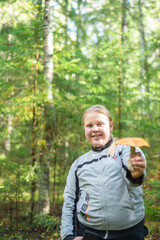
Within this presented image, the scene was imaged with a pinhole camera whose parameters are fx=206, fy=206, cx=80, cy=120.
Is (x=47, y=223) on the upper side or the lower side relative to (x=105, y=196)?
lower

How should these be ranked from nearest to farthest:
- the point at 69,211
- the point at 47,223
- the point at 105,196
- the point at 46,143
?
the point at 105,196
the point at 69,211
the point at 47,223
the point at 46,143

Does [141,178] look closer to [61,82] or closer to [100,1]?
[61,82]

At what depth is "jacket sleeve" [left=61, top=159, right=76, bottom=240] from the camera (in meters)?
2.08

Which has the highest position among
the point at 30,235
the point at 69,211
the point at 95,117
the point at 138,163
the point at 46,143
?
the point at 95,117

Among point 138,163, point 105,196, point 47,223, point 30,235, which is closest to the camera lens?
point 138,163

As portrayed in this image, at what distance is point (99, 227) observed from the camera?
73.7 inches

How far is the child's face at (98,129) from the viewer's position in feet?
7.28

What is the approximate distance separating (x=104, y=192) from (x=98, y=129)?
2.15 ft

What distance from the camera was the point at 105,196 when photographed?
73.7 inches

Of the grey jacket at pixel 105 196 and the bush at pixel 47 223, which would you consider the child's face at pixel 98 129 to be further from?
the bush at pixel 47 223

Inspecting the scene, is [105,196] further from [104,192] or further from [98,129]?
[98,129]

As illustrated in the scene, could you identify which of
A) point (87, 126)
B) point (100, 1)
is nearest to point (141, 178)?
point (87, 126)

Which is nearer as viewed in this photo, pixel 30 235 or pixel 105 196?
pixel 105 196

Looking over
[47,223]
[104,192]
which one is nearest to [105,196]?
[104,192]
